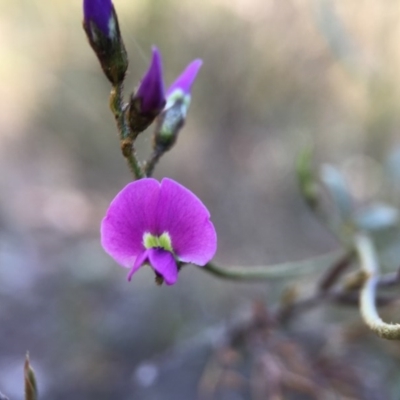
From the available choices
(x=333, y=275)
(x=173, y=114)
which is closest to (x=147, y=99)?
(x=173, y=114)

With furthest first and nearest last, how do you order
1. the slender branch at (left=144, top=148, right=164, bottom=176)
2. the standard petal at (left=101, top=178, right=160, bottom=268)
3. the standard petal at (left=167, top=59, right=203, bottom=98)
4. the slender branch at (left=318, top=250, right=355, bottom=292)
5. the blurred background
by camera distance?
the blurred background, the slender branch at (left=318, top=250, right=355, bottom=292), the standard petal at (left=167, top=59, right=203, bottom=98), the slender branch at (left=144, top=148, right=164, bottom=176), the standard petal at (left=101, top=178, right=160, bottom=268)

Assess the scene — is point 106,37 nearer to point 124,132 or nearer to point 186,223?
point 124,132

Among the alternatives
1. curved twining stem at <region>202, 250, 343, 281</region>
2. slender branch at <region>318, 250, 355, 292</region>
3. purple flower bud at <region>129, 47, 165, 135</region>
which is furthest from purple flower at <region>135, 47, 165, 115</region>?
slender branch at <region>318, 250, 355, 292</region>

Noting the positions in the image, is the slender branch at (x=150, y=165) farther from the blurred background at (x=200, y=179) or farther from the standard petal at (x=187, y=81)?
the blurred background at (x=200, y=179)

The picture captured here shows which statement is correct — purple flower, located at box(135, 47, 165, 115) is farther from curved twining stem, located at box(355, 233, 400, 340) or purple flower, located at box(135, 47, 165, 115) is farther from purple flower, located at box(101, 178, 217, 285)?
curved twining stem, located at box(355, 233, 400, 340)

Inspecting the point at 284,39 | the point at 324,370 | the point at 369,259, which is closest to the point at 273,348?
the point at 324,370
